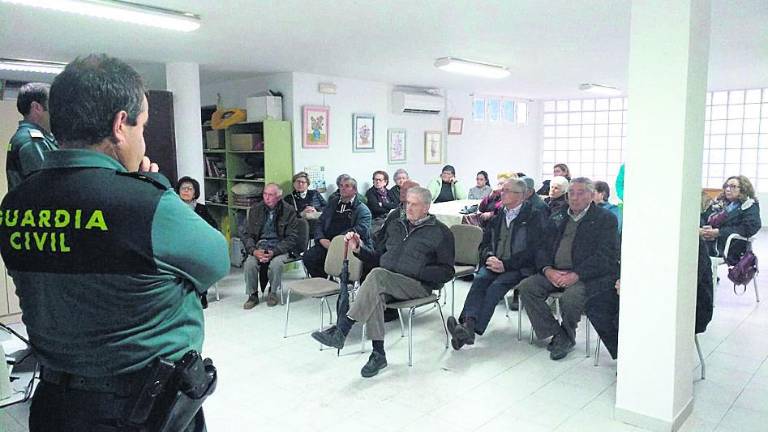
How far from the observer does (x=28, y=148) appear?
8.68ft

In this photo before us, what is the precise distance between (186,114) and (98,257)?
18.1 feet

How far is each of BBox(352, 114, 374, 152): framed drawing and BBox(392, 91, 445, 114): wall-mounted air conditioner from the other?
0.51 metres

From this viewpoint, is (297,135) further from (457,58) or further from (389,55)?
(457,58)

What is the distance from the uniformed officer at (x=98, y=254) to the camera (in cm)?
115

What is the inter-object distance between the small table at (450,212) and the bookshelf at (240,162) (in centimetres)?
194

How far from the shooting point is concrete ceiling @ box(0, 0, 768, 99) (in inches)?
154

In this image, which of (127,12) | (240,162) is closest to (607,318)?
(127,12)


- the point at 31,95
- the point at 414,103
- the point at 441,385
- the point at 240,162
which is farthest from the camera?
the point at 414,103

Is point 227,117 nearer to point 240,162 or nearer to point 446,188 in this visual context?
point 240,162

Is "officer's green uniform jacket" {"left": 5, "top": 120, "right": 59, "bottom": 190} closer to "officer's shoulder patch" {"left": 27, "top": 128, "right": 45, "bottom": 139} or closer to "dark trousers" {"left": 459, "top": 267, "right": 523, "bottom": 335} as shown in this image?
"officer's shoulder patch" {"left": 27, "top": 128, "right": 45, "bottom": 139}

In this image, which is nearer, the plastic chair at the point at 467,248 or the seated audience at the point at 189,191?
the plastic chair at the point at 467,248

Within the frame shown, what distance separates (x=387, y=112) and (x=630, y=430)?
615 cm

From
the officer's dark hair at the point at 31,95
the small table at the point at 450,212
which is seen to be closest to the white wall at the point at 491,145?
the small table at the point at 450,212

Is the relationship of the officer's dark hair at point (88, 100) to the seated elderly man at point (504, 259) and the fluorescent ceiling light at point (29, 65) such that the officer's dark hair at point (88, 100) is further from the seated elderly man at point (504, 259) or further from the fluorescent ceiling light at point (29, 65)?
the fluorescent ceiling light at point (29, 65)
